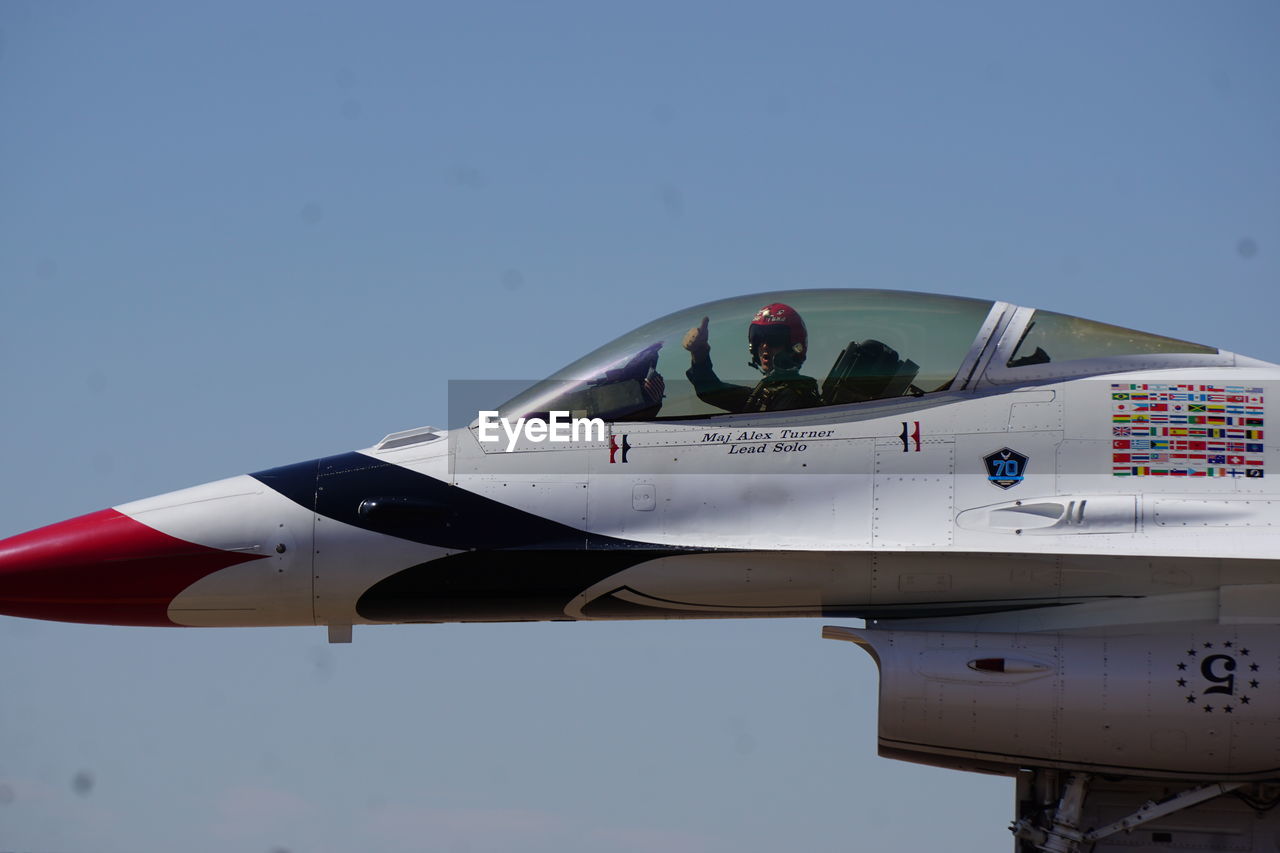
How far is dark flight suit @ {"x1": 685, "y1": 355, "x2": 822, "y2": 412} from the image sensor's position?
13.9m

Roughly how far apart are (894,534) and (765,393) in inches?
54.2

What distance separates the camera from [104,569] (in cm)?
1382

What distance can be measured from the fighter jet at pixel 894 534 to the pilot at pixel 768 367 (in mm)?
18

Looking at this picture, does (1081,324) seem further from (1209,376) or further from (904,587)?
(904,587)

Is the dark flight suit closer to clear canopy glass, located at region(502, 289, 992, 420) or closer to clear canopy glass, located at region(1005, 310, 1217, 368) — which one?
clear canopy glass, located at region(502, 289, 992, 420)

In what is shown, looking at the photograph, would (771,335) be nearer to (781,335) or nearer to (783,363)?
(781,335)

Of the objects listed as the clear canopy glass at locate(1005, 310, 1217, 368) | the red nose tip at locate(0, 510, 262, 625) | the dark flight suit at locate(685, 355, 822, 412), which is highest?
the clear canopy glass at locate(1005, 310, 1217, 368)

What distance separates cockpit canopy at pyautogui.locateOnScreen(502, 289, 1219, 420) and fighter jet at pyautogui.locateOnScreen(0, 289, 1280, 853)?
0.07 ft

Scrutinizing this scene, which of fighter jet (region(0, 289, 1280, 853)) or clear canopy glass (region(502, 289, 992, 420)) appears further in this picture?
clear canopy glass (region(502, 289, 992, 420))

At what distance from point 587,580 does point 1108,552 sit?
3.54 metres

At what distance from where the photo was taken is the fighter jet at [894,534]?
520 inches

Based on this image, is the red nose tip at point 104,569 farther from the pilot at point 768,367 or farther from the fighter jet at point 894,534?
the pilot at point 768,367

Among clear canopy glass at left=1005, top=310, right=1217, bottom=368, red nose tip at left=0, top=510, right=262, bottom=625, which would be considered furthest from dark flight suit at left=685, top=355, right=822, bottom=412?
red nose tip at left=0, top=510, right=262, bottom=625

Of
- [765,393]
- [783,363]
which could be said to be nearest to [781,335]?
[783,363]
